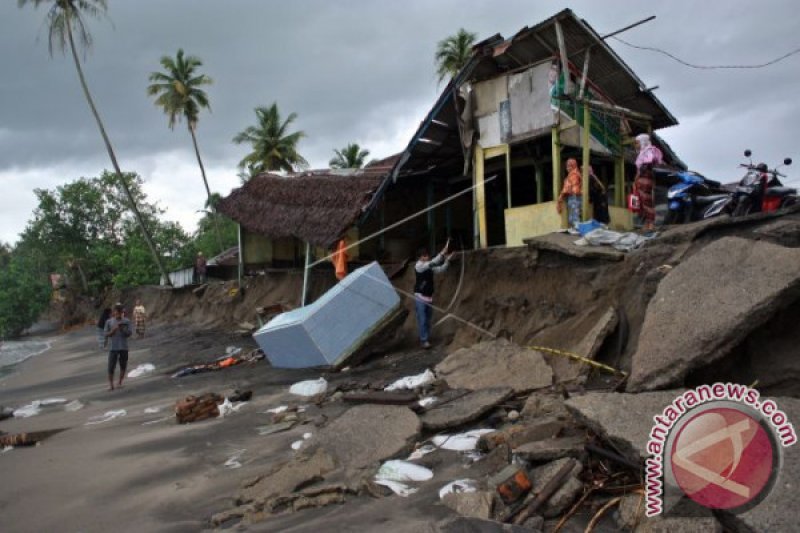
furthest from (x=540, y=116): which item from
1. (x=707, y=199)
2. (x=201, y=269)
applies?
(x=201, y=269)

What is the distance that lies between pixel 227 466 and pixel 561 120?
320 inches

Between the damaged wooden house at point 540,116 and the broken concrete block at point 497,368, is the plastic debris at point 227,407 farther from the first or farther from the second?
the damaged wooden house at point 540,116

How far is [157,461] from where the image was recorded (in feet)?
20.6

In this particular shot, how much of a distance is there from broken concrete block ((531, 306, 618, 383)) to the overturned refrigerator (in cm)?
314

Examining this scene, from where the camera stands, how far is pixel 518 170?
14.3 meters

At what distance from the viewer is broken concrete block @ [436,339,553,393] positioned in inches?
Answer: 257

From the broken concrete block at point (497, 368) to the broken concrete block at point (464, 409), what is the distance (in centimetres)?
33

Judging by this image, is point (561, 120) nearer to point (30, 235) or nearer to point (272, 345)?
point (272, 345)

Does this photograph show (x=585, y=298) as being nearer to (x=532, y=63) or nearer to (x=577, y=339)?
(x=577, y=339)

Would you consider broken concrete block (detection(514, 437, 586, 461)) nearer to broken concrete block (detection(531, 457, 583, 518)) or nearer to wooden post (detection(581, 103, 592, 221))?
broken concrete block (detection(531, 457, 583, 518))

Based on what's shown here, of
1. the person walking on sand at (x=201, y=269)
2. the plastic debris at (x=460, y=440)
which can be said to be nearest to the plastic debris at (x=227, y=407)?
the plastic debris at (x=460, y=440)

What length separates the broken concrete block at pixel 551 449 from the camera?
4191 millimetres

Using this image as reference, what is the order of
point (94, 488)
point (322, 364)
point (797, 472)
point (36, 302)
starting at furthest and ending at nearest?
point (36, 302) < point (322, 364) < point (94, 488) < point (797, 472)

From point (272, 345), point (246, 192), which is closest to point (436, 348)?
point (272, 345)
